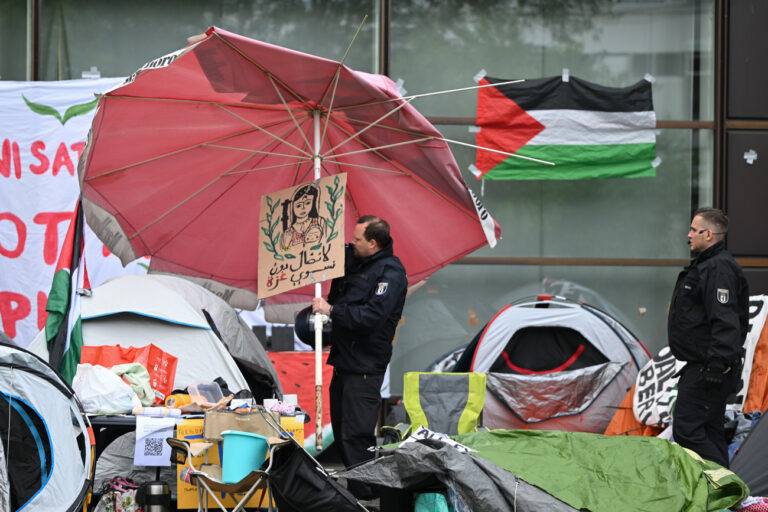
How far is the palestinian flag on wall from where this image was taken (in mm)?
9664

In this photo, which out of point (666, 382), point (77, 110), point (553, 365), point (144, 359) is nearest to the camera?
point (144, 359)

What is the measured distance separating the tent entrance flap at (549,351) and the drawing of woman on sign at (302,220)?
3.21 meters

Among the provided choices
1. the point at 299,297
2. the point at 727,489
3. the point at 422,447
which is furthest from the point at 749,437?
the point at 299,297

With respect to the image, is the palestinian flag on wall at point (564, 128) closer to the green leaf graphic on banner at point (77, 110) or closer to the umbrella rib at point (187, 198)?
the green leaf graphic on banner at point (77, 110)

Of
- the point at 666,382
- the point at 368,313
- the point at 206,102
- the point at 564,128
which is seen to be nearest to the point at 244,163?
the point at 206,102

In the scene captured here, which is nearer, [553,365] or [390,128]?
[390,128]

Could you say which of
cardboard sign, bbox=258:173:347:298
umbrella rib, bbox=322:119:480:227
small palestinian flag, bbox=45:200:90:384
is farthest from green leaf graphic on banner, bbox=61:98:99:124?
umbrella rib, bbox=322:119:480:227

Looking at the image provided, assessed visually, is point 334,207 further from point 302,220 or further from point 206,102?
point 206,102

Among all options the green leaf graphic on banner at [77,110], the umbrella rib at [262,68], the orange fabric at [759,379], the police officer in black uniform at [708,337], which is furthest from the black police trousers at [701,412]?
the green leaf graphic on banner at [77,110]

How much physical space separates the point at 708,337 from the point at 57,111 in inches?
224

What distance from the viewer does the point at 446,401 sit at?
7.52m

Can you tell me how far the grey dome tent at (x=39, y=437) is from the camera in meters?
4.96

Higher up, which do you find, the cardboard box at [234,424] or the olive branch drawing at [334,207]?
the olive branch drawing at [334,207]

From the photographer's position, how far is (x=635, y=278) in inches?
400
